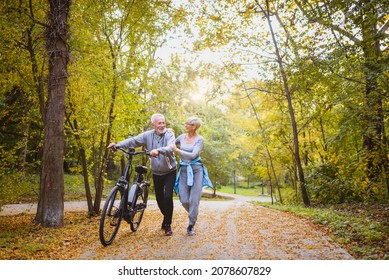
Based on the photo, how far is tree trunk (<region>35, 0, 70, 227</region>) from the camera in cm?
516

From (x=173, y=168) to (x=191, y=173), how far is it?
0.31m

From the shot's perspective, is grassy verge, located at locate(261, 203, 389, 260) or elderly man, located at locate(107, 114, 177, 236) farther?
elderly man, located at locate(107, 114, 177, 236)

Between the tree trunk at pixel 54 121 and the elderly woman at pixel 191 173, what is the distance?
2104 mm

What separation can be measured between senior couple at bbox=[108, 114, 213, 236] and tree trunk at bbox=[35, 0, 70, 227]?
1584mm

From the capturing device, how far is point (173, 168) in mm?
4625

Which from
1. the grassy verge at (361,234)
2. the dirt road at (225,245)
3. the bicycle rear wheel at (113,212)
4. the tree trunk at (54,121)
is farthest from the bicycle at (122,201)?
the grassy verge at (361,234)

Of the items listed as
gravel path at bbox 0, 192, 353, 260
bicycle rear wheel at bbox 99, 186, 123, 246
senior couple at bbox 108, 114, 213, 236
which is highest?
Result: senior couple at bbox 108, 114, 213, 236

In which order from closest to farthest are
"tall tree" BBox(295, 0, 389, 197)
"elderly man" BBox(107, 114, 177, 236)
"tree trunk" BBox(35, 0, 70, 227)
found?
"tall tree" BBox(295, 0, 389, 197) → "elderly man" BBox(107, 114, 177, 236) → "tree trunk" BBox(35, 0, 70, 227)

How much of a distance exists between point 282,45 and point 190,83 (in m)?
3.37

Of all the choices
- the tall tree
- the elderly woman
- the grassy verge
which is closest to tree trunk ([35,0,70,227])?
the elderly woman

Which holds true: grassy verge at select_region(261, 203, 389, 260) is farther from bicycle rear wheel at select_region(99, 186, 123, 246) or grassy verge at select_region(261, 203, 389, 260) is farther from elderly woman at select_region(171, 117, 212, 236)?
bicycle rear wheel at select_region(99, 186, 123, 246)

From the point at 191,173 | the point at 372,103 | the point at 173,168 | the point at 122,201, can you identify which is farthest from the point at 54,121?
the point at 372,103

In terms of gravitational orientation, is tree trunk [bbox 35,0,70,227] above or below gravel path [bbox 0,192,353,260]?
above

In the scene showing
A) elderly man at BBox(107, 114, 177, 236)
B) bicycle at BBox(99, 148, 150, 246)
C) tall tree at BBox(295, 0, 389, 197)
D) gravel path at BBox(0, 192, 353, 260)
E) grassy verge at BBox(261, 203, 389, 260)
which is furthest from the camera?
elderly man at BBox(107, 114, 177, 236)
